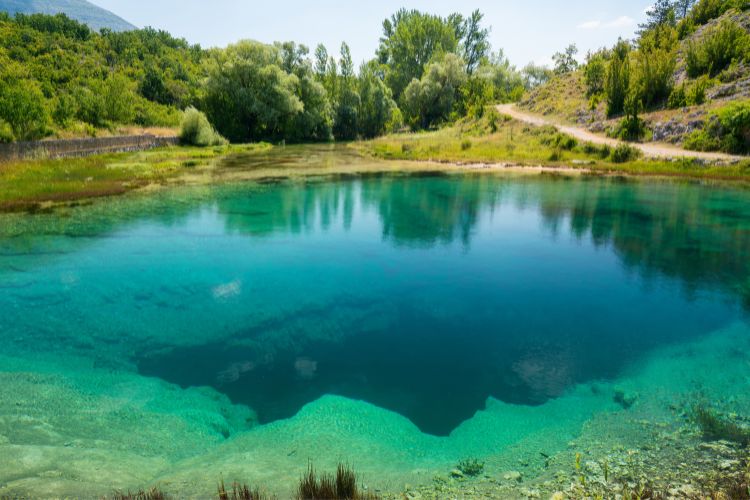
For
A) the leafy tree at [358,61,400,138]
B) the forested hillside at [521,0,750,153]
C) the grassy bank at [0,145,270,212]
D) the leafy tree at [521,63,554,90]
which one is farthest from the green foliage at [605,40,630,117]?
the leafy tree at [521,63,554,90]

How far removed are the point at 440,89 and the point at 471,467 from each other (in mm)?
66534

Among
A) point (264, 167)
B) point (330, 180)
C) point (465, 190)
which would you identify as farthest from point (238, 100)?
point (465, 190)

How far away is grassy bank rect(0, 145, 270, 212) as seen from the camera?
19.7 meters

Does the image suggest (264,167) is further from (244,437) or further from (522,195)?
(244,437)

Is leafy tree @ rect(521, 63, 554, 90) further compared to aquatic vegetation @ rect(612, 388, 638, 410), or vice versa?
leafy tree @ rect(521, 63, 554, 90)

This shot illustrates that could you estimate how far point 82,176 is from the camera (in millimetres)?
24891

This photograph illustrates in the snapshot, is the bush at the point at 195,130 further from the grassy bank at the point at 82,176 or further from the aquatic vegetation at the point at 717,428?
the aquatic vegetation at the point at 717,428

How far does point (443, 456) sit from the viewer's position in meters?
5.75

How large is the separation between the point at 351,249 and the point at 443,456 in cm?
949

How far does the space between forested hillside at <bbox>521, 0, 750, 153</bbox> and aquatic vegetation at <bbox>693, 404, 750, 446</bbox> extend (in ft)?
87.4

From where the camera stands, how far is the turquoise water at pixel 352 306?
7.14 meters

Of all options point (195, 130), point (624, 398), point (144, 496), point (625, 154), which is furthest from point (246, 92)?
point (144, 496)

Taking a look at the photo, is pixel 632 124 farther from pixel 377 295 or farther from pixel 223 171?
pixel 377 295

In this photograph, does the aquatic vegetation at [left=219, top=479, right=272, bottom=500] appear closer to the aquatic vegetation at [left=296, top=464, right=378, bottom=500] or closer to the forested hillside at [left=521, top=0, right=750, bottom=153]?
the aquatic vegetation at [left=296, top=464, right=378, bottom=500]
